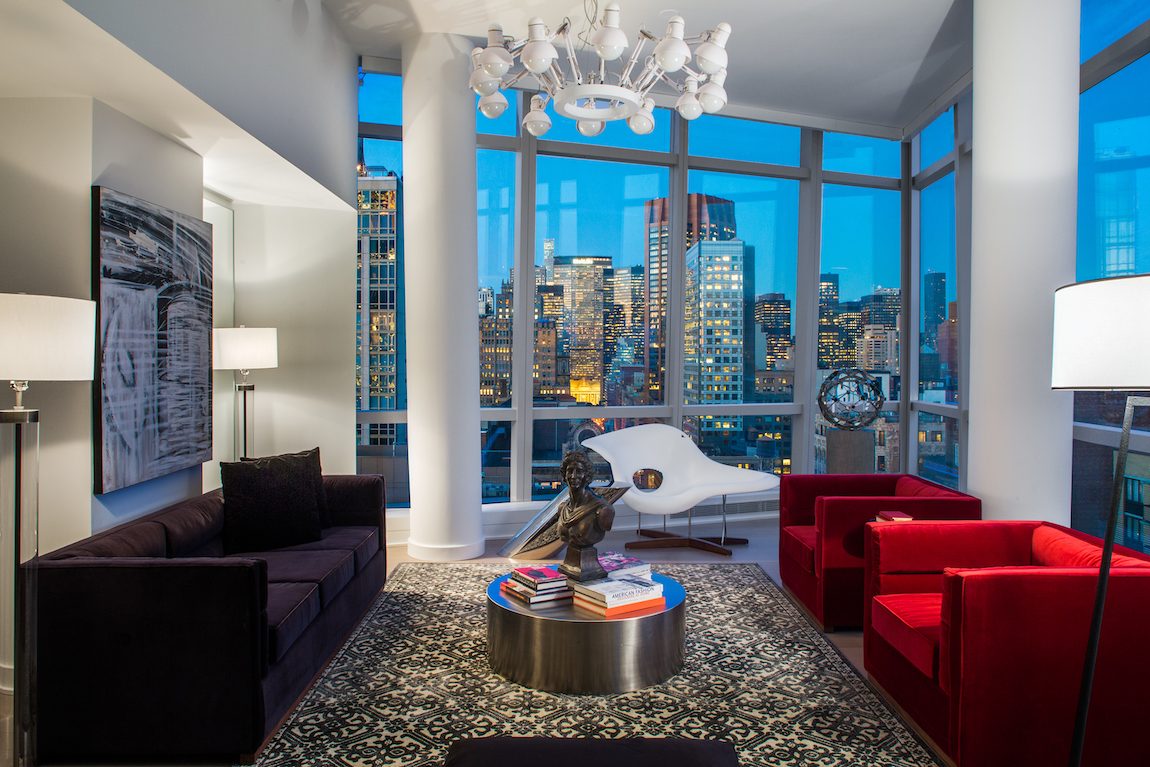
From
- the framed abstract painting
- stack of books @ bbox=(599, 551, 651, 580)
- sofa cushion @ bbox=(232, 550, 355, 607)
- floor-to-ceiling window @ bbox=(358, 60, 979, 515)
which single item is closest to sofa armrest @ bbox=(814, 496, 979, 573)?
stack of books @ bbox=(599, 551, 651, 580)

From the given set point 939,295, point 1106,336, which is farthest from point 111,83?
point 939,295

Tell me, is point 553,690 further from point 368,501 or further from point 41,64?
point 41,64

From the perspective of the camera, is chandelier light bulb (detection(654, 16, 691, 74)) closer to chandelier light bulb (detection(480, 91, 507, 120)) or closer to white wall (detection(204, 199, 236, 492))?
chandelier light bulb (detection(480, 91, 507, 120))

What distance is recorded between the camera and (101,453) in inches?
129

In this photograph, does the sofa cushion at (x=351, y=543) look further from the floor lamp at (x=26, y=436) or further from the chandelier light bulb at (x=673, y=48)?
the chandelier light bulb at (x=673, y=48)

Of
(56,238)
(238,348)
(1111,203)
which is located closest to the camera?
(56,238)

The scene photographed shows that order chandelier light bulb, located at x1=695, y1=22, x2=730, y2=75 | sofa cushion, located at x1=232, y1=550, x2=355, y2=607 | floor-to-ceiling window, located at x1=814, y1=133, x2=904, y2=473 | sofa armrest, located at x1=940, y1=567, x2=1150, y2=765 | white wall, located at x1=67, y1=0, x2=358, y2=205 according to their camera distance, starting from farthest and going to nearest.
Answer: floor-to-ceiling window, located at x1=814, y1=133, x2=904, y2=473 → chandelier light bulb, located at x1=695, y1=22, x2=730, y2=75 → sofa cushion, located at x1=232, y1=550, x2=355, y2=607 → white wall, located at x1=67, y1=0, x2=358, y2=205 → sofa armrest, located at x1=940, y1=567, x2=1150, y2=765

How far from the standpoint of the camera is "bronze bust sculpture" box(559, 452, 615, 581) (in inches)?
127

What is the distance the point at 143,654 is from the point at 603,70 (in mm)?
2955

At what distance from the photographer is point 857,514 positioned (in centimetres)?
380

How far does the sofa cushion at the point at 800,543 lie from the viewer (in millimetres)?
4038

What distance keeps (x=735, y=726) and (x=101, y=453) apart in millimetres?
2869

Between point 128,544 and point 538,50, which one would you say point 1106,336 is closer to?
point 538,50

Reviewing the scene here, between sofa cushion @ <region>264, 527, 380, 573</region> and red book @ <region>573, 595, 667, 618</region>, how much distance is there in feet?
4.37
